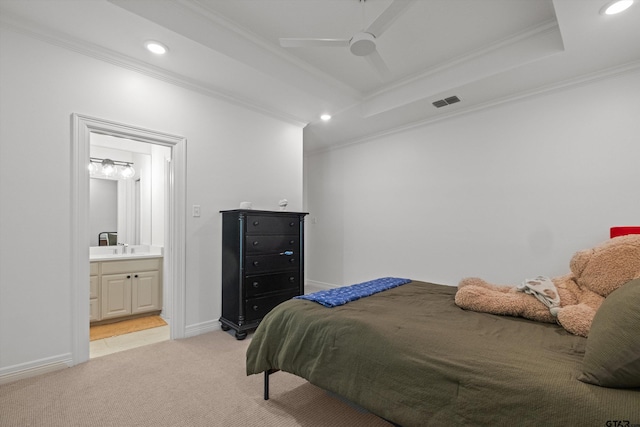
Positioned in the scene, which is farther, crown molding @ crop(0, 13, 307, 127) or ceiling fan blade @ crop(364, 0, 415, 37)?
crown molding @ crop(0, 13, 307, 127)

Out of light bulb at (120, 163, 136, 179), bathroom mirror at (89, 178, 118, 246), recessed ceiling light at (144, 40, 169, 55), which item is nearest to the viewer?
recessed ceiling light at (144, 40, 169, 55)

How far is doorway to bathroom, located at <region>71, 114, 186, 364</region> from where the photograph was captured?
2.54 m

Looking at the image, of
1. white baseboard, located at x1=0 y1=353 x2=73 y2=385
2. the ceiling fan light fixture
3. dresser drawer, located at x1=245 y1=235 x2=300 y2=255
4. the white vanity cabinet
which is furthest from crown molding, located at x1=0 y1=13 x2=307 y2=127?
white baseboard, located at x1=0 y1=353 x2=73 y2=385

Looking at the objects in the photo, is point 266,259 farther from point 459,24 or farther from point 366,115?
point 459,24

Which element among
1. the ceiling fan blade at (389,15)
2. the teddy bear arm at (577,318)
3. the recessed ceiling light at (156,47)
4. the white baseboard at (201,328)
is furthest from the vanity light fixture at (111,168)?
the teddy bear arm at (577,318)

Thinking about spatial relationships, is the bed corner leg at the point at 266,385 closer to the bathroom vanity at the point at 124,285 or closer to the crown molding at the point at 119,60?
the bathroom vanity at the point at 124,285

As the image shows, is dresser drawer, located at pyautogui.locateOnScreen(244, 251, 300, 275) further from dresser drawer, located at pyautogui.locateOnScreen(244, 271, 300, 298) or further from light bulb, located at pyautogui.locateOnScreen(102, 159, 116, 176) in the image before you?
light bulb, located at pyautogui.locateOnScreen(102, 159, 116, 176)

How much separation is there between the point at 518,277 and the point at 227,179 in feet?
11.6

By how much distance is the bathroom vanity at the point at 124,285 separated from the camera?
347 centimetres

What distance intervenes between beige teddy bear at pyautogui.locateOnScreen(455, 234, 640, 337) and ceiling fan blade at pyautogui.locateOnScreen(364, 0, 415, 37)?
190cm

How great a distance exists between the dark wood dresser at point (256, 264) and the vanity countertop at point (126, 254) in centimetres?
122

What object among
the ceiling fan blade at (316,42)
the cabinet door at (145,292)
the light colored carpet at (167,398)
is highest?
the ceiling fan blade at (316,42)

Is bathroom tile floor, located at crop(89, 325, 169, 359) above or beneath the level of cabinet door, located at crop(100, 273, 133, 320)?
beneath

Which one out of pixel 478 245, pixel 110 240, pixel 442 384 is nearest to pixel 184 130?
pixel 110 240
